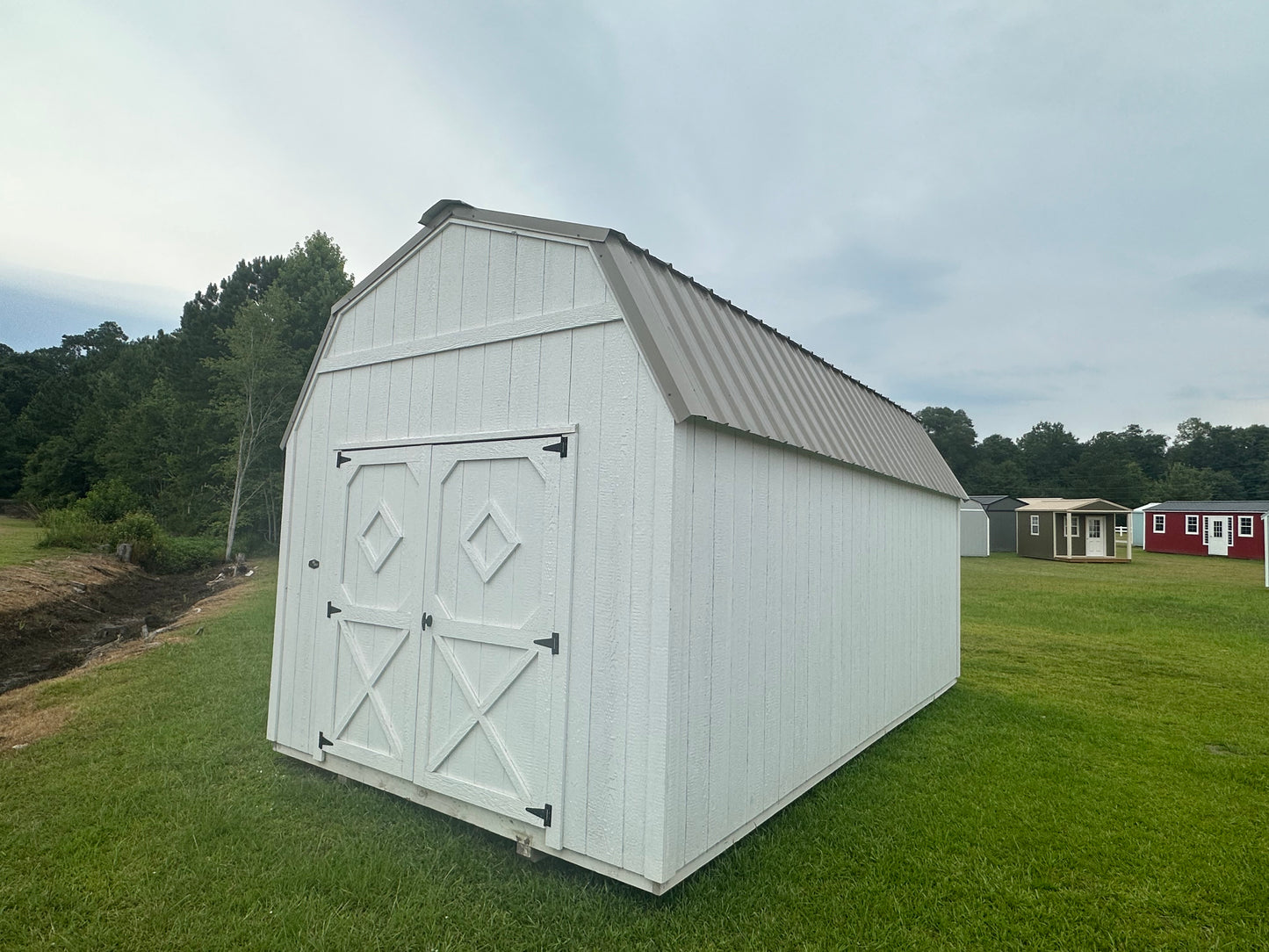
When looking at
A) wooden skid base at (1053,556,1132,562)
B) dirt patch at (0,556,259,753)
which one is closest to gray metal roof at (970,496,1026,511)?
wooden skid base at (1053,556,1132,562)

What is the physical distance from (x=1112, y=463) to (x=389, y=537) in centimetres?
6677

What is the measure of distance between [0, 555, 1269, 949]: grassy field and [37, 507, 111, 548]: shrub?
14.6 meters

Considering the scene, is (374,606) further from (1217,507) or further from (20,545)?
(1217,507)

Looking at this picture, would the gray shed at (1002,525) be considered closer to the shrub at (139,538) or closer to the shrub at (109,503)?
the shrub at (139,538)

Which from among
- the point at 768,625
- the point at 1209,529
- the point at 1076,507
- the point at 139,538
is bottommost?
the point at 139,538

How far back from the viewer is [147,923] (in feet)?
9.00

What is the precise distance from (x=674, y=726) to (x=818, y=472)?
2.25m

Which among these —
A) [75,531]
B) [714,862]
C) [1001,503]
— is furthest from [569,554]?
[1001,503]

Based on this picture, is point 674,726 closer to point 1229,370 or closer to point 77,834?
point 77,834

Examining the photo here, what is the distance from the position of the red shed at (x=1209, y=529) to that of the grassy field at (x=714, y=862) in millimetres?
31470

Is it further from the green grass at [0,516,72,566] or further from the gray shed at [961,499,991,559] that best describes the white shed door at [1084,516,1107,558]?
the green grass at [0,516,72,566]

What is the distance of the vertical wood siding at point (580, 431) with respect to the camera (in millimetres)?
2939

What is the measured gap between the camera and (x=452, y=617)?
3.74m

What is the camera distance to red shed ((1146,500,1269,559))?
28.7 m
